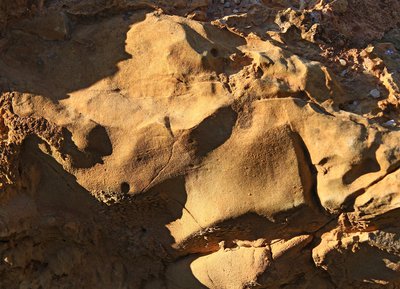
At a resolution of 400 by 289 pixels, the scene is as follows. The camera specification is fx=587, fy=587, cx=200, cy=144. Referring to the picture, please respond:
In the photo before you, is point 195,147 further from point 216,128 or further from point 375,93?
point 375,93

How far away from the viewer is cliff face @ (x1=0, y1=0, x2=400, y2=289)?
3562 mm

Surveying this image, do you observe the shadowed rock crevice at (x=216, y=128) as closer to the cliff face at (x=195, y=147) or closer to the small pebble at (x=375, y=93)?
the cliff face at (x=195, y=147)

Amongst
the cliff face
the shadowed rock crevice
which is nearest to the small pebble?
the cliff face

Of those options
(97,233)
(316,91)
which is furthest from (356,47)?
(97,233)

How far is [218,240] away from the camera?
3.87m

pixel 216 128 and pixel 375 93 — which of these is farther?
pixel 375 93

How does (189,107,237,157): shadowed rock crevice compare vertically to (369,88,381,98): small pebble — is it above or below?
below

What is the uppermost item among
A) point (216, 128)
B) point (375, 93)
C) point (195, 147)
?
point (375, 93)

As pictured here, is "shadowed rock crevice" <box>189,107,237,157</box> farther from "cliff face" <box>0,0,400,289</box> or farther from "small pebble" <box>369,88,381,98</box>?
"small pebble" <box>369,88,381,98</box>

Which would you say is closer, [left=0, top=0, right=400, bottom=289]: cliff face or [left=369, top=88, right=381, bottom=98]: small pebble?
[left=0, top=0, right=400, bottom=289]: cliff face

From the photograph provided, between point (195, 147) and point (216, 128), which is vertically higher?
point (216, 128)

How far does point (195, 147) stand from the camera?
366cm

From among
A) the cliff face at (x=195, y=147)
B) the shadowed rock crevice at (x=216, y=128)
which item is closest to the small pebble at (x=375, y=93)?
the cliff face at (x=195, y=147)

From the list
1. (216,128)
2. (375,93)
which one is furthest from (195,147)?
(375,93)
